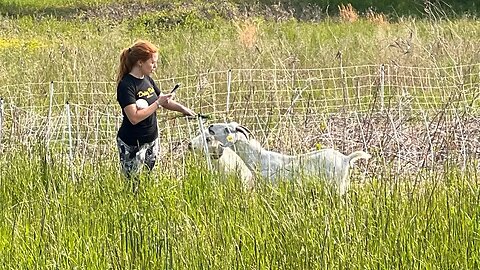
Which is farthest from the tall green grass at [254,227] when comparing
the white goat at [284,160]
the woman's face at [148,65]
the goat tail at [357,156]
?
the woman's face at [148,65]

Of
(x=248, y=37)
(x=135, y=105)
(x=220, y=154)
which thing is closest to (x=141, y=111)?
(x=135, y=105)

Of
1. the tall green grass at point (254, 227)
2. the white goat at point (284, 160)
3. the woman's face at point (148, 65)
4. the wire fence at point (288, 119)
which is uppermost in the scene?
the woman's face at point (148, 65)

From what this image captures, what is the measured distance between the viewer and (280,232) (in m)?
3.25

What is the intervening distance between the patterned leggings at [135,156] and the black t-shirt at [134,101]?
0.03 metres

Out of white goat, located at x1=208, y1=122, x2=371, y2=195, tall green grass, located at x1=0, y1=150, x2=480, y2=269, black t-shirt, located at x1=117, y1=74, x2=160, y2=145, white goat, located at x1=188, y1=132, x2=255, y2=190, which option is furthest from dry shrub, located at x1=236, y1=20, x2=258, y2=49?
tall green grass, located at x1=0, y1=150, x2=480, y2=269

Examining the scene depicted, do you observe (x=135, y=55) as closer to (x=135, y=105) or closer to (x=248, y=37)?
(x=135, y=105)

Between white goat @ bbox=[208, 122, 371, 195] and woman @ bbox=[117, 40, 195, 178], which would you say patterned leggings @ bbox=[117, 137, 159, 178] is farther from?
white goat @ bbox=[208, 122, 371, 195]

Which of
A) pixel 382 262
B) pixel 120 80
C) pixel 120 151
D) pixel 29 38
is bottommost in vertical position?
pixel 382 262

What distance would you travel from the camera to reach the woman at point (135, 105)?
4773 millimetres

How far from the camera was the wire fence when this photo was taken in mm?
5277

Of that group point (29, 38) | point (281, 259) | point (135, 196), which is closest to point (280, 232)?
point (281, 259)

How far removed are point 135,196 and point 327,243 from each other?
1328mm

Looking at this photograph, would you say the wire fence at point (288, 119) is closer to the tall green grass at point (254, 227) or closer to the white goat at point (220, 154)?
the white goat at point (220, 154)

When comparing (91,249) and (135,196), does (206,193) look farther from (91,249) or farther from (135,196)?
(91,249)
